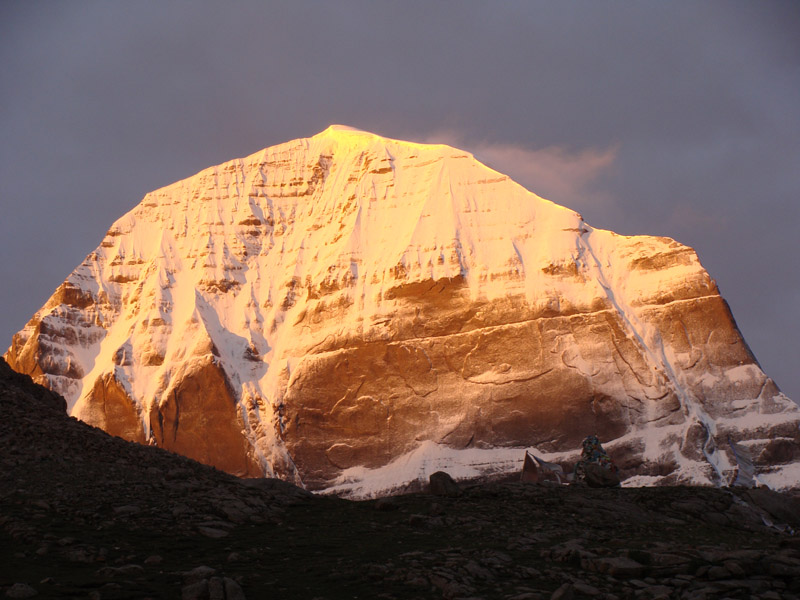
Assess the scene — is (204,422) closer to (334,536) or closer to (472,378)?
(472,378)

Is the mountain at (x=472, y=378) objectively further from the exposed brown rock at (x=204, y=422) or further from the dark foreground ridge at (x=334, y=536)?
the dark foreground ridge at (x=334, y=536)

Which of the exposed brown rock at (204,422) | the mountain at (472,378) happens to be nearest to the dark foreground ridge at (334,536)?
the mountain at (472,378)

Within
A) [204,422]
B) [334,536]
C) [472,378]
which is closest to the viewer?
[334,536]

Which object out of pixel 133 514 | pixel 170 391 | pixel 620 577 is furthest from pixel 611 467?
pixel 170 391

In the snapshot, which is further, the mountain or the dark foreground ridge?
the mountain

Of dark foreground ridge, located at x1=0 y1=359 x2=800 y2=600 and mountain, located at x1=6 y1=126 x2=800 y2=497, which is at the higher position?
mountain, located at x1=6 y1=126 x2=800 y2=497

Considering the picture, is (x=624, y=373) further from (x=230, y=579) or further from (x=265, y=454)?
(x=230, y=579)

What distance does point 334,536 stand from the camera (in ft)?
127

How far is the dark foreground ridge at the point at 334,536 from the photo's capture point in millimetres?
31344

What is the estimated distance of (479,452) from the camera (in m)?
172

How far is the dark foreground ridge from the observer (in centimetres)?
3134

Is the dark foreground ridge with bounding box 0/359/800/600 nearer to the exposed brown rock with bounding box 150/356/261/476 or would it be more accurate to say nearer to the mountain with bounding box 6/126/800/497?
the mountain with bounding box 6/126/800/497

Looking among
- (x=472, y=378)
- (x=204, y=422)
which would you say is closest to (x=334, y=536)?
(x=472, y=378)

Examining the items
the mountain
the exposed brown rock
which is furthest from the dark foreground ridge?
the exposed brown rock
